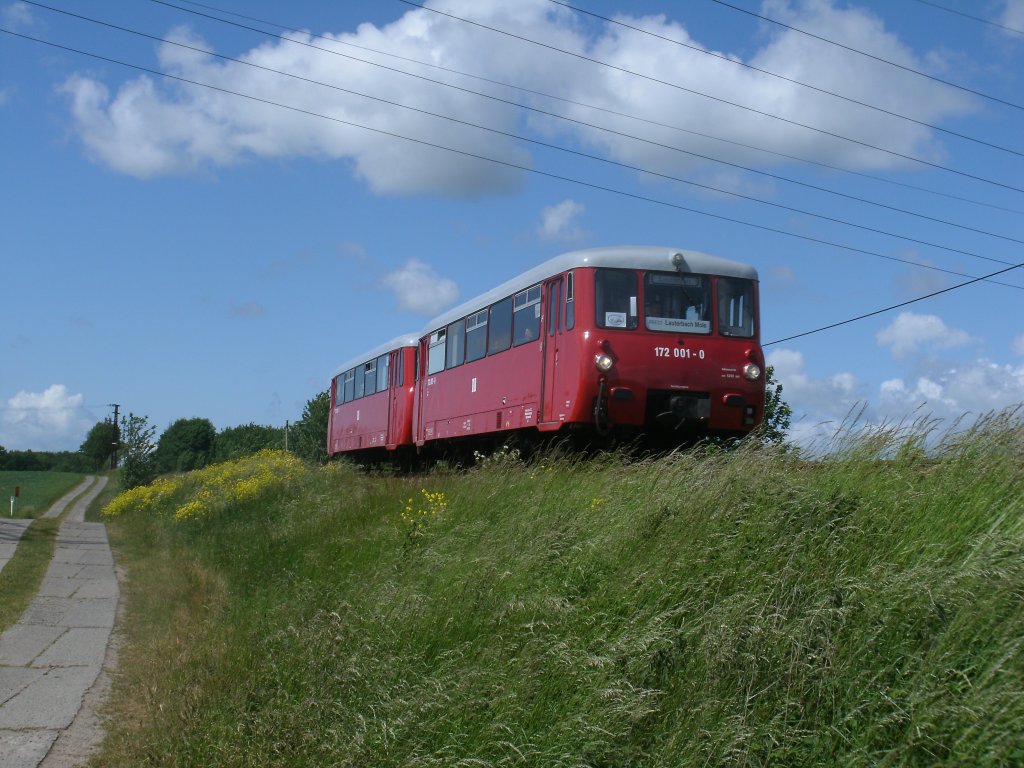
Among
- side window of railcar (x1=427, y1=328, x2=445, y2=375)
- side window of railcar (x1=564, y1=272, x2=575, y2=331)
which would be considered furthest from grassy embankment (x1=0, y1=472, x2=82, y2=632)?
side window of railcar (x1=427, y1=328, x2=445, y2=375)

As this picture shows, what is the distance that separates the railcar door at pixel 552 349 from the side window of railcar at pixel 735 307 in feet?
7.09

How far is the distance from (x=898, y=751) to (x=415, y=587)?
3.50 metres

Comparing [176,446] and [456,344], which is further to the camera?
[176,446]

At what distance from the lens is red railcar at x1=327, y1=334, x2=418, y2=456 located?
79.4 feet

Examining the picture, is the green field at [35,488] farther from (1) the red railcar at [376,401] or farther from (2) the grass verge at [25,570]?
(2) the grass verge at [25,570]

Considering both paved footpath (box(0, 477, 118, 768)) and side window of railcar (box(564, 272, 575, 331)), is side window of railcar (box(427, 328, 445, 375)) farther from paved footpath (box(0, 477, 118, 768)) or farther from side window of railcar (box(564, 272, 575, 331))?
paved footpath (box(0, 477, 118, 768))

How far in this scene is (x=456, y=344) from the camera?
1980cm

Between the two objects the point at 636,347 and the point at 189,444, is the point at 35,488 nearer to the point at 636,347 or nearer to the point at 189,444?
the point at 189,444

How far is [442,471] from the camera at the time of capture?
15984 mm

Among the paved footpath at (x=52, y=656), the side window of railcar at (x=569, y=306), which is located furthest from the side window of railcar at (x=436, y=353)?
the paved footpath at (x=52, y=656)

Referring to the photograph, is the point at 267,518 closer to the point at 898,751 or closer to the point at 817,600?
the point at 817,600

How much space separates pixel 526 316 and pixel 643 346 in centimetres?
240

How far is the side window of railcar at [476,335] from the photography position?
17967mm

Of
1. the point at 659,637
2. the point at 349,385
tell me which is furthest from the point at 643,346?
the point at 349,385
